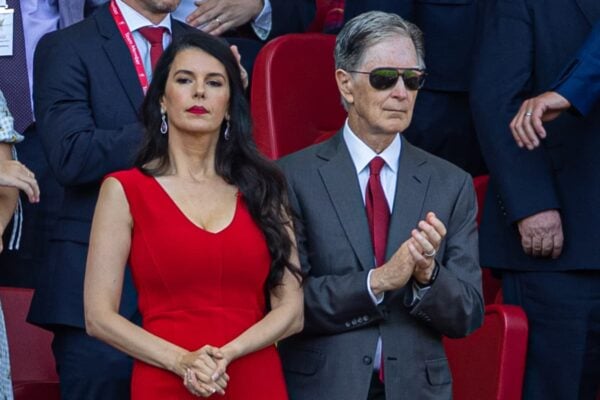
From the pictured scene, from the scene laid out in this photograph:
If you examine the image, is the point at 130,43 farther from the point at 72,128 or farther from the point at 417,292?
the point at 417,292

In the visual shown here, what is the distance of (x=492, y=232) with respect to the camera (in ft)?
18.6

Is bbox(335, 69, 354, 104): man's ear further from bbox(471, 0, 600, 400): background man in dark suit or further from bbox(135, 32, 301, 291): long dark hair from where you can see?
bbox(471, 0, 600, 400): background man in dark suit

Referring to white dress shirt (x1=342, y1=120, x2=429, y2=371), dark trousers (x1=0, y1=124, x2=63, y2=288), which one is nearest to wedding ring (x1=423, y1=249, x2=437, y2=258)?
white dress shirt (x1=342, y1=120, x2=429, y2=371)

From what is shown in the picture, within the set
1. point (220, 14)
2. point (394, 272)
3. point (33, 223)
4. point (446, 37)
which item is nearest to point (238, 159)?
point (394, 272)

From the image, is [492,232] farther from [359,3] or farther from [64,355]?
[64,355]

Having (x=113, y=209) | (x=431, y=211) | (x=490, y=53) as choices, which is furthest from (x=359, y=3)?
(x=113, y=209)

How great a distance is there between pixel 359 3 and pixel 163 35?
86cm

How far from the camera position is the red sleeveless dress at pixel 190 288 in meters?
4.46

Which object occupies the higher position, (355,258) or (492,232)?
(355,258)

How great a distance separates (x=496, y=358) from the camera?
5.45 metres

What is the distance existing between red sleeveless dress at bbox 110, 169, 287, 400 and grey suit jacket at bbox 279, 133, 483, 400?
0.54 feet

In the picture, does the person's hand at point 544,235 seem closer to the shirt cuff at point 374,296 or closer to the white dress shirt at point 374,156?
the white dress shirt at point 374,156

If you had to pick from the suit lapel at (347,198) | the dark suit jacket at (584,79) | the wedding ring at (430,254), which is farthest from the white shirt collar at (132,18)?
the wedding ring at (430,254)

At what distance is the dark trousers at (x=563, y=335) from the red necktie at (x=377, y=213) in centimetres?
93
